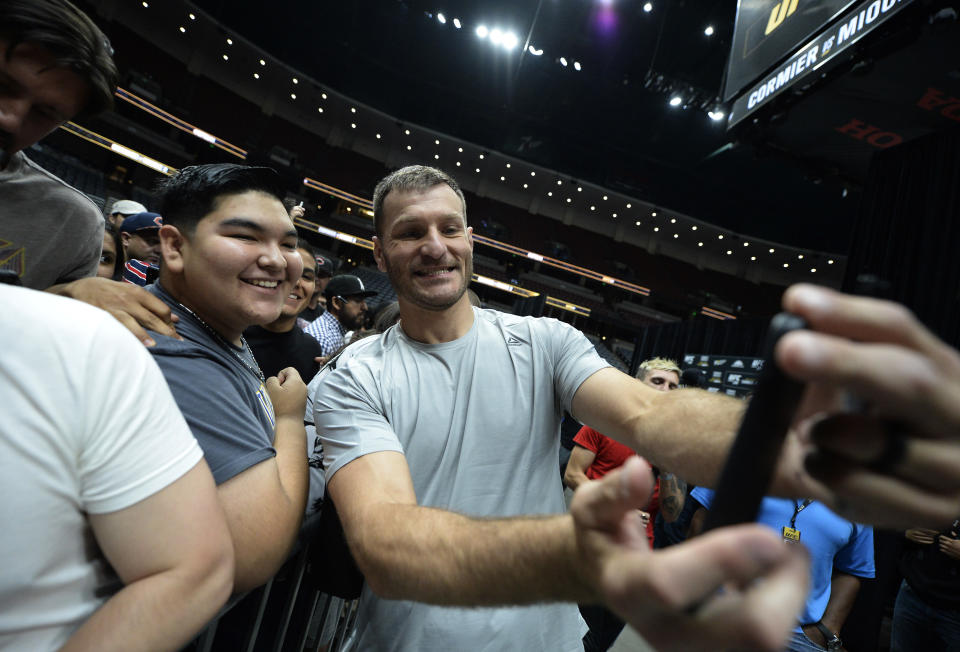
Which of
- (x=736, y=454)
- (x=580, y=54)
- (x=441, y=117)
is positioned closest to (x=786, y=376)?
(x=736, y=454)

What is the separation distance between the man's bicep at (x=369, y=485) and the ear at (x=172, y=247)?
2.98 feet

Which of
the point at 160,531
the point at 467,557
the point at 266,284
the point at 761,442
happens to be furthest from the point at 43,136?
the point at 761,442

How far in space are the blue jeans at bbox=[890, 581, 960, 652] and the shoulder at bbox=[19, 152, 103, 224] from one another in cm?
474

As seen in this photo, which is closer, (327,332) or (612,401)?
(612,401)

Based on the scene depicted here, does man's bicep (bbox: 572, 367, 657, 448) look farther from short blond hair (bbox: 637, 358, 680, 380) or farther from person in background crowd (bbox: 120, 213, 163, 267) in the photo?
person in background crowd (bbox: 120, 213, 163, 267)

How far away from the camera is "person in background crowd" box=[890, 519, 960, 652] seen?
263 cm

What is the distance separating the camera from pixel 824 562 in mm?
2178

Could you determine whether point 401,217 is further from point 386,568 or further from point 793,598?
point 793,598

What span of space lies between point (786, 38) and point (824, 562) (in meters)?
4.53

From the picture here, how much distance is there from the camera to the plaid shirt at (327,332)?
435cm

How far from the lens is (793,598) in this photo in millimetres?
337

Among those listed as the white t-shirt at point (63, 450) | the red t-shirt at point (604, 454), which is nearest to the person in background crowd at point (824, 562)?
the red t-shirt at point (604, 454)

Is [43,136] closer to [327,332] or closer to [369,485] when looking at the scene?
[369,485]

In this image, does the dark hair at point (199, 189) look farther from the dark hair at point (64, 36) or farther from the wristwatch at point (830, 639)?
the wristwatch at point (830, 639)
